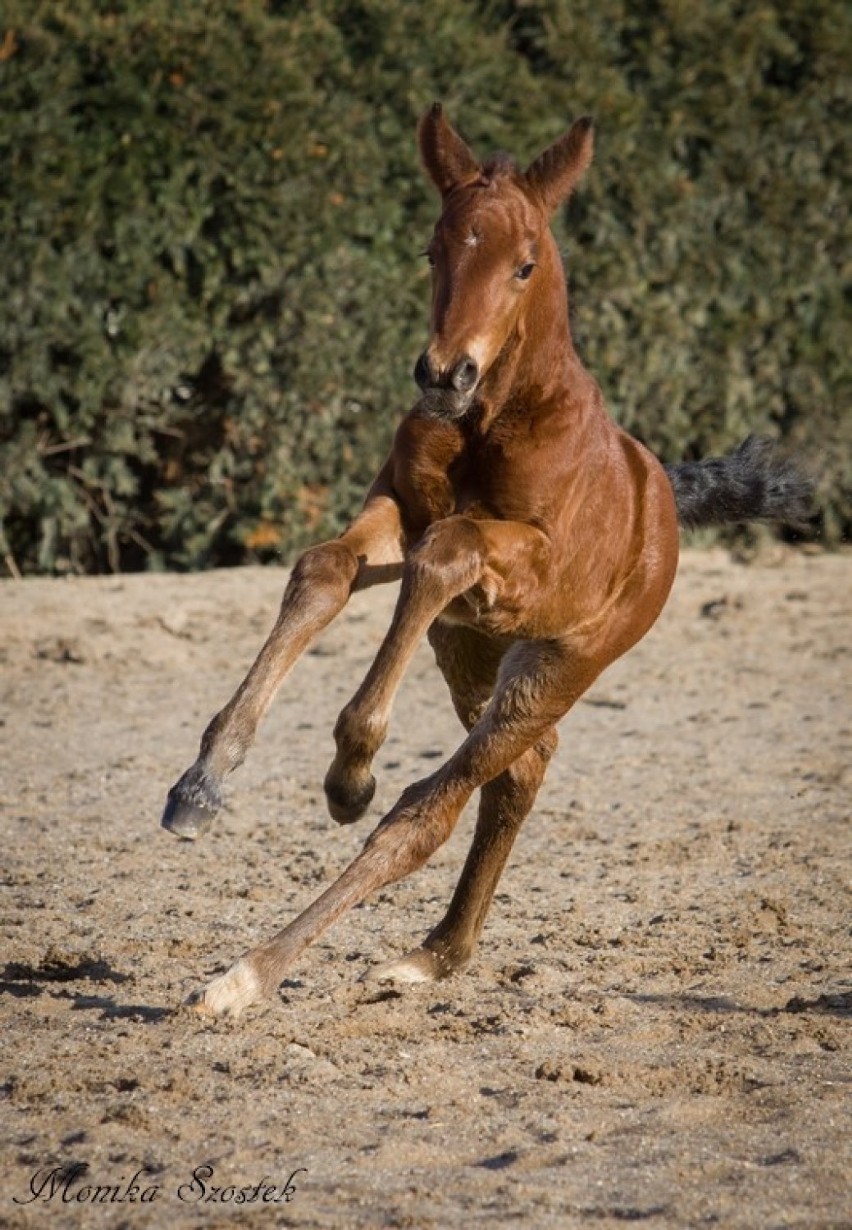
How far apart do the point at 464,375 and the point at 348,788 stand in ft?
3.60

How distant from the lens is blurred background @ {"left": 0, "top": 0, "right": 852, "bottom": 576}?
1028cm

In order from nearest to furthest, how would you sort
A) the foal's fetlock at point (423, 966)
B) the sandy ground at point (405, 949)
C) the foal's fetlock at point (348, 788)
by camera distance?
the sandy ground at point (405, 949)
the foal's fetlock at point (348, 788)
the foal's fetlock at point (423, 966)

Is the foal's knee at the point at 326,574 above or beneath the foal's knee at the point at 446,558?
beneath

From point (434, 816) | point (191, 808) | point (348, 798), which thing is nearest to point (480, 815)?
point (434, 816)

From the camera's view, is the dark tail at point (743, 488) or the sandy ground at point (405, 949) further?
the dark tail at point (743, 488)

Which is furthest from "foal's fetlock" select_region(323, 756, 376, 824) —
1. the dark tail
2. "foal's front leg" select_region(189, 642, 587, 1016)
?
the dark tail

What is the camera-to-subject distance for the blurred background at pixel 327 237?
405 inches

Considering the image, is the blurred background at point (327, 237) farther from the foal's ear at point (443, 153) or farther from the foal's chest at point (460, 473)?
the foal's chest at point (460, 473)

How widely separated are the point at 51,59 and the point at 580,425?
5808mm

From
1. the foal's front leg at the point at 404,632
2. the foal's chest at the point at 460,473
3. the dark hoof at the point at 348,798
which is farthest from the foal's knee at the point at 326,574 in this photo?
the dark hoof at the point at 348,798

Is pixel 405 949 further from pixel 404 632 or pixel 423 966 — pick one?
pixel 404 632

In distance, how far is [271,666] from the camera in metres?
4.80

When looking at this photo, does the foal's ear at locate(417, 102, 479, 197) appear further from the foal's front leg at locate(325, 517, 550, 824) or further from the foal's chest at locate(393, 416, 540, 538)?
the foal's front leg at locate(325, 517, 550, 824)

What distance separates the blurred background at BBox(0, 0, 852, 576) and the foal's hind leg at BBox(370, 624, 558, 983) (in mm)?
4801
